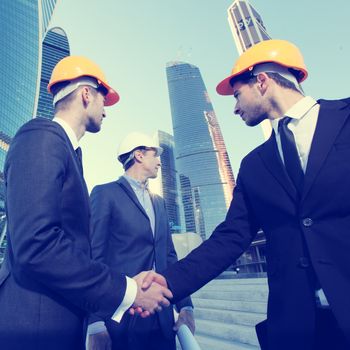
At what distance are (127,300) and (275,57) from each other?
228 cm

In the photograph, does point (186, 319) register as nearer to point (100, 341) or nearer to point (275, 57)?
point (100, 341)

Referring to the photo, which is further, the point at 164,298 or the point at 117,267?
the point at 117,267

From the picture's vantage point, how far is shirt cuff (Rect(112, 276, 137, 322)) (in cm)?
156

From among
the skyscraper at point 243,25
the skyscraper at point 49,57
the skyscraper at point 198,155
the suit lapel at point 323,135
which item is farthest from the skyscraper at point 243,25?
the suit lapel at point 323,135

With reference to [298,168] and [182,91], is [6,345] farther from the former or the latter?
[182,91]

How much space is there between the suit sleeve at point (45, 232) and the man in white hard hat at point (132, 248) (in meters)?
1.07

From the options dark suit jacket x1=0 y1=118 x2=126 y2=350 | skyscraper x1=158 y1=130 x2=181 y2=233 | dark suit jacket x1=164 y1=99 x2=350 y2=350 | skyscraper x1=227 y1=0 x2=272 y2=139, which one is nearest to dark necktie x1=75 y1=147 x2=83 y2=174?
dark suit jacket x1=0 y1=118 x2=126 y2=350

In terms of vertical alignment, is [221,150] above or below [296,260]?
above

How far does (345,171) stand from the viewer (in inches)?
62.7

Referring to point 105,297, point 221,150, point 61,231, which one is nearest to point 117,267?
point 105,297

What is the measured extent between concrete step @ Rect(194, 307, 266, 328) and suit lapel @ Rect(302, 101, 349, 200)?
402 centimetres

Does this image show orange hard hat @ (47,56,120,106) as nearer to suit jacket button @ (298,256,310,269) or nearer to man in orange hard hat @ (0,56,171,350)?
man in orange hard hat @ (0,56,171,350)

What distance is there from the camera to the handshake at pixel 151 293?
6.37ft

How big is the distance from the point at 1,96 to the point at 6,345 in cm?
8603
